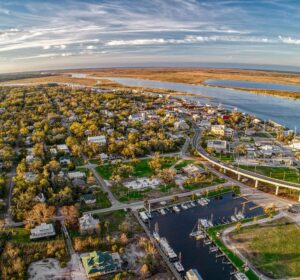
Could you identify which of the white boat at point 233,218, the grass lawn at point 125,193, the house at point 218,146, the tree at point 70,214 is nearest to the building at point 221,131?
the house at point 218,146

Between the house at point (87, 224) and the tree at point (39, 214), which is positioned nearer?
the house at point (87, 224)

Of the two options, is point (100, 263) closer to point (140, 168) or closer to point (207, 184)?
point (207, 184)

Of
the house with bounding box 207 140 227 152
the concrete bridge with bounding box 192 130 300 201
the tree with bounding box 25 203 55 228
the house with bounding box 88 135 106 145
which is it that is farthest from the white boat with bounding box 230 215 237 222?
the house with bounding box 88 135 106 145

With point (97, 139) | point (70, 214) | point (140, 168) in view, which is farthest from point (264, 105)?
point (70, 214)

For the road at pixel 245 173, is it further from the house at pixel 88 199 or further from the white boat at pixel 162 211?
the house at pixel 88 199

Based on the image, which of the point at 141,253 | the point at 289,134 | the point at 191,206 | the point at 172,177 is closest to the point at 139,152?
the point at 172,177

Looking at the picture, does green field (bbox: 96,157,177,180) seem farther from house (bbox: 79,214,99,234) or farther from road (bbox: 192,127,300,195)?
house (bbox: 79,214,99,234)

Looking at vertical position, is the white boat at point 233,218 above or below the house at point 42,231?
below
